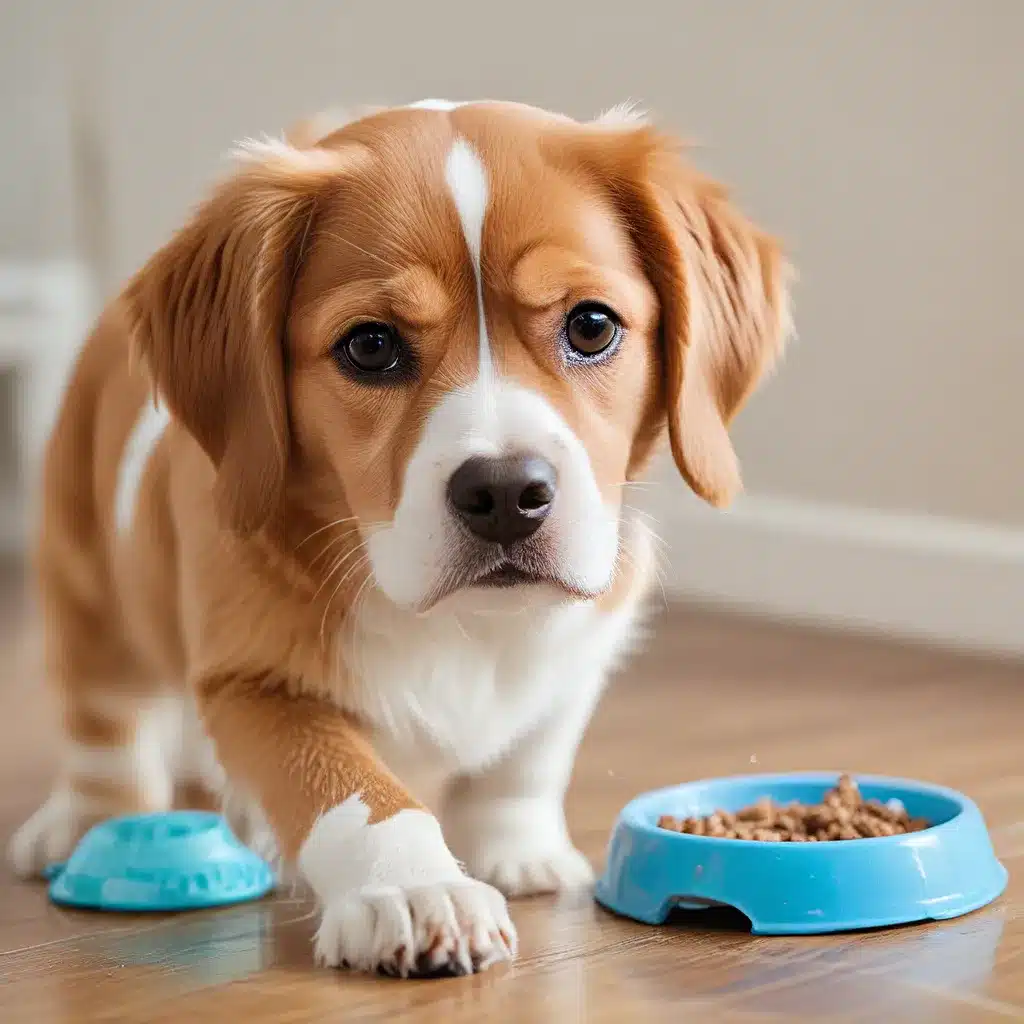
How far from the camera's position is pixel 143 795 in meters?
2.28

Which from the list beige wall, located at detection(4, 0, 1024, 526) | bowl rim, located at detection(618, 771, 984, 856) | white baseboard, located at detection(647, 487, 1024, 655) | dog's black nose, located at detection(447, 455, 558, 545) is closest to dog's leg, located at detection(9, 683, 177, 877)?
bowl rim, located at detection(618, 771, 984, 856)

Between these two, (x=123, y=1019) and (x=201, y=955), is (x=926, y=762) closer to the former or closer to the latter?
(x=201, y=955)

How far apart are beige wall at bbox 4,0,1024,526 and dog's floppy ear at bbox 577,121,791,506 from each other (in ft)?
5.60

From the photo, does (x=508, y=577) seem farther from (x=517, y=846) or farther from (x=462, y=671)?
(x=517, y=846)

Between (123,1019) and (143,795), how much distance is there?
30.1 inches

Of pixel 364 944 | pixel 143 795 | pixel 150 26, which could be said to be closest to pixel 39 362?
pixel 150 26

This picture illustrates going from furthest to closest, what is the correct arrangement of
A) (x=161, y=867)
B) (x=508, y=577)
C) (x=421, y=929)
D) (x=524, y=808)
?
(x=524, y=808), (x=161, y=867), (x=508, y=577), (x=421, y=929)

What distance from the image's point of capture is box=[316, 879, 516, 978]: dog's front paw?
5.22ft

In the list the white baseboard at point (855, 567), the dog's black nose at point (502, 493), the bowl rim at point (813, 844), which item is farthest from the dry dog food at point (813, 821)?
the white baseboard at point (855, 567)

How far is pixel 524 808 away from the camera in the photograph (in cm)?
207

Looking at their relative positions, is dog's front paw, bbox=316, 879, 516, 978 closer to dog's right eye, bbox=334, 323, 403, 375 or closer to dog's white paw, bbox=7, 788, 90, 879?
dog's right eye, bbox=334, 323, 403, 375

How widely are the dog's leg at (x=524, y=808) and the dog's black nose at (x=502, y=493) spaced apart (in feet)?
1.56

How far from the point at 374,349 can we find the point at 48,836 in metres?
0.80

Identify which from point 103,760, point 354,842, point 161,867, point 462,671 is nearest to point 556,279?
point 462,671
